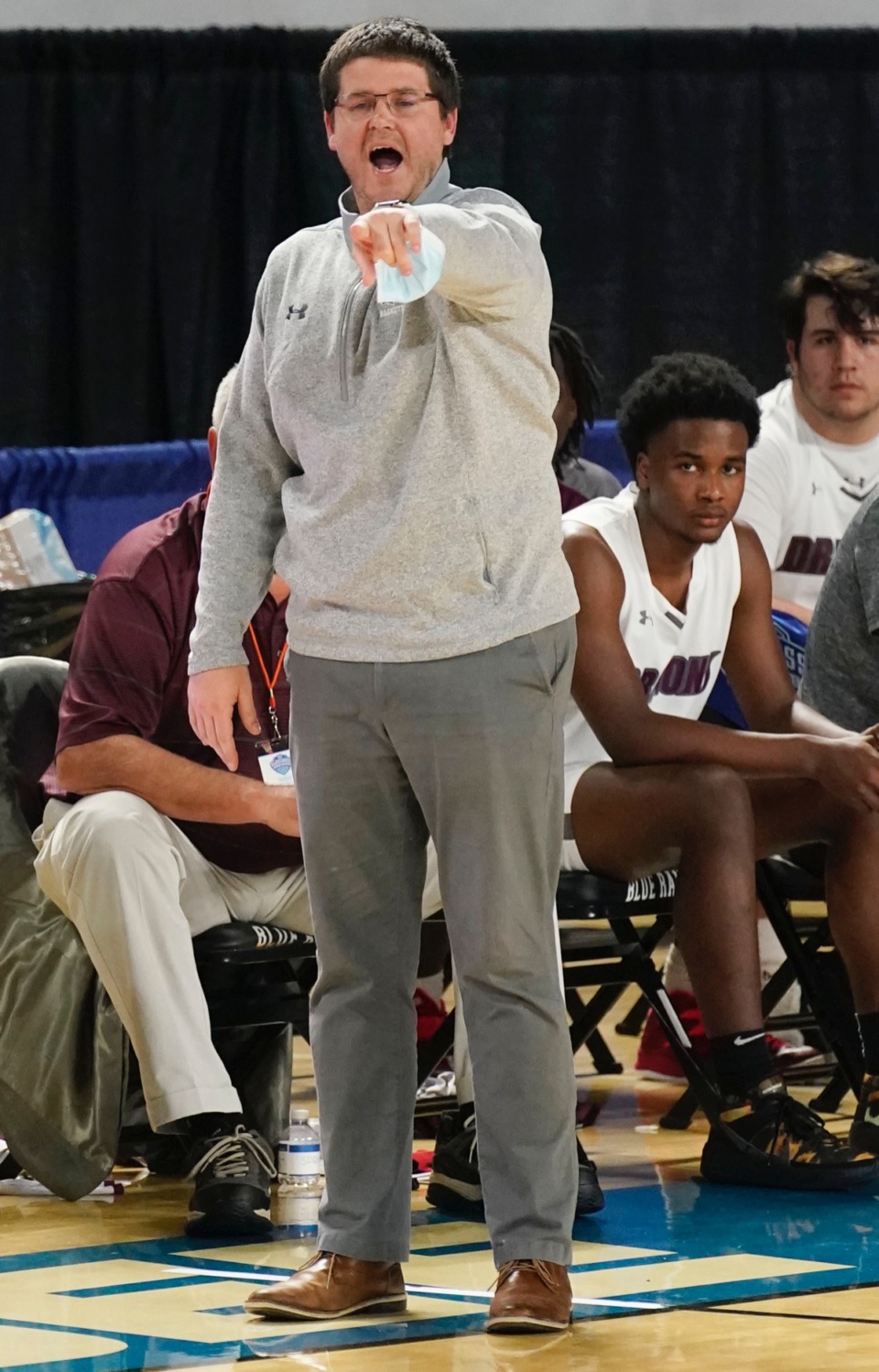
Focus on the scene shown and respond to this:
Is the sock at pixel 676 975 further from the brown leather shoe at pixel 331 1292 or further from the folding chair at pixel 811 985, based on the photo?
the brown leather shoe at pixel 331 1292

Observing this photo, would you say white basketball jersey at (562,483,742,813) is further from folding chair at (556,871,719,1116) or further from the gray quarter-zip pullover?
the gray quarter-zip pullover

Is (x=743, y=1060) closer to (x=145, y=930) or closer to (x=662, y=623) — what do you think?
(x=662, y=623)

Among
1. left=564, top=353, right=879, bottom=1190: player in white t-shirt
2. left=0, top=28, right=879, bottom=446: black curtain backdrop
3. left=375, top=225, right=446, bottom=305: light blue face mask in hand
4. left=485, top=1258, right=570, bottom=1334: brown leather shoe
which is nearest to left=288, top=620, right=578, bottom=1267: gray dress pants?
left=485, top=1258, right=570, bottom=1334: brown leather shoe

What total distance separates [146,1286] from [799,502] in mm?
2559

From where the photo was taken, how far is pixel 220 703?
257 cm

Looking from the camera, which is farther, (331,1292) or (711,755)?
(711,755)

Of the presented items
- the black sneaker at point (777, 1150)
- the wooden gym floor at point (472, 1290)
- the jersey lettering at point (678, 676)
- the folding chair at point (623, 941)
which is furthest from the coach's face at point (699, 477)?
the wooden gym floor at point (472, 1290)

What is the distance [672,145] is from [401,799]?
4699 millimetres

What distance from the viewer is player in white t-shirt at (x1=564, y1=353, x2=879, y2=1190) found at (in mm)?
3391

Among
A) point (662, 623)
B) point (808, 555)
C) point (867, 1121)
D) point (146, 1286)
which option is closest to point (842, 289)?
point (808, 555)

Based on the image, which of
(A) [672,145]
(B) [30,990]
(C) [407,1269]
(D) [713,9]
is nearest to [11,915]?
(B) [30,990]

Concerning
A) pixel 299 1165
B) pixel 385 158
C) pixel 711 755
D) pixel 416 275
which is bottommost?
pixel 299 1165

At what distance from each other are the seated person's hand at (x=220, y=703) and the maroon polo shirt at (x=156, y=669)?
746mm

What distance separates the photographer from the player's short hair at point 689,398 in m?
3.74
